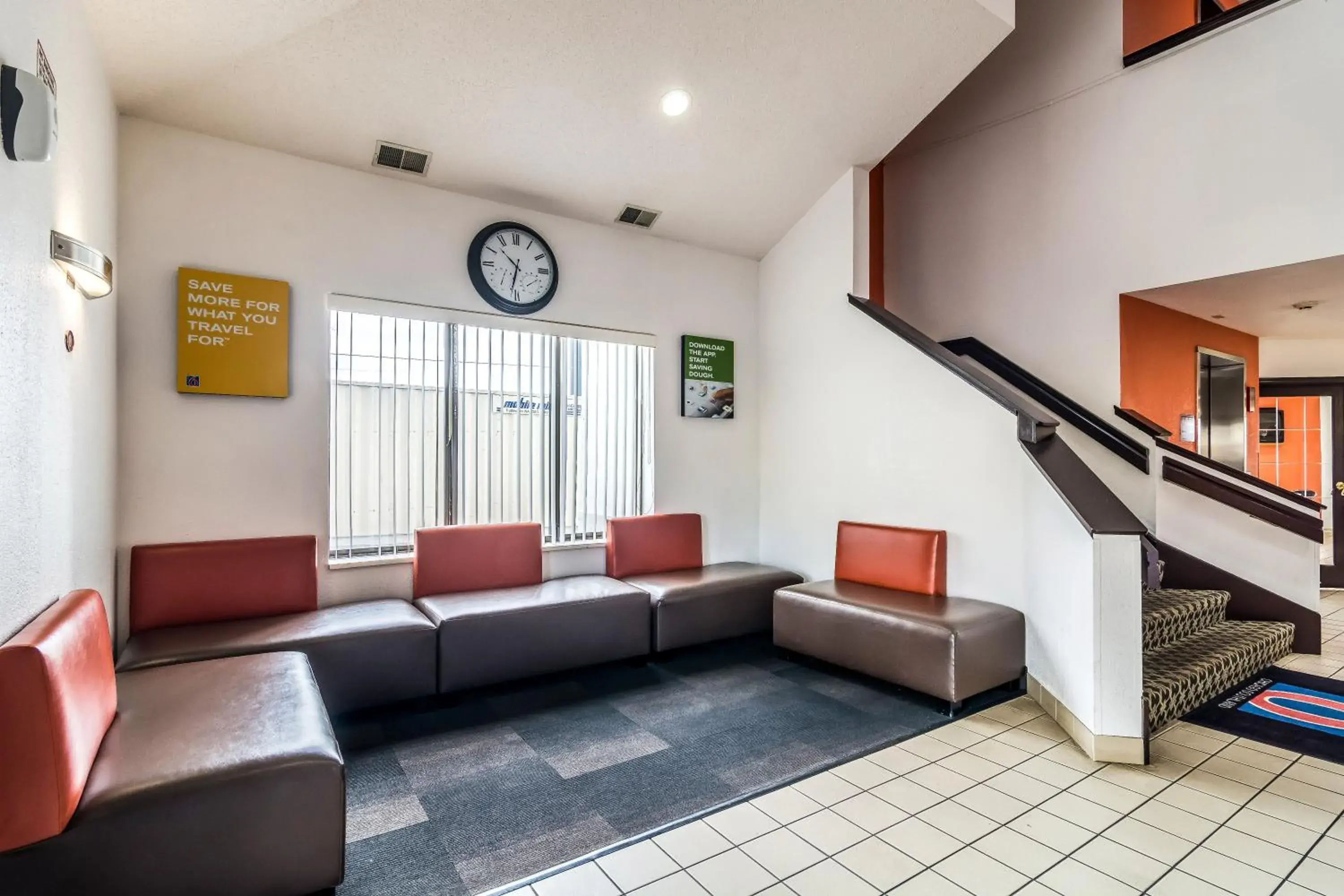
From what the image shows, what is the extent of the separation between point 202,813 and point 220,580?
2.04 metres

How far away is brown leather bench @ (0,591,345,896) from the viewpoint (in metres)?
1.64

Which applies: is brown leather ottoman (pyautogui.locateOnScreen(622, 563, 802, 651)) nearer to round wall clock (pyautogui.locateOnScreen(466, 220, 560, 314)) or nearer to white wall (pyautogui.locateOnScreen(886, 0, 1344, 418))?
round wall clock (pyautogui.locateOnScreen(466, 220, 560, 314))

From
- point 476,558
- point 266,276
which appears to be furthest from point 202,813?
point 266,276

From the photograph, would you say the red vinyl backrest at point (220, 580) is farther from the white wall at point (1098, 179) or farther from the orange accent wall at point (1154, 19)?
the orange accent wall at point (1154, 19)

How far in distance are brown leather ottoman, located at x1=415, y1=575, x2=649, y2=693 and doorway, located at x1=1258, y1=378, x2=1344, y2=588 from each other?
6.82 m

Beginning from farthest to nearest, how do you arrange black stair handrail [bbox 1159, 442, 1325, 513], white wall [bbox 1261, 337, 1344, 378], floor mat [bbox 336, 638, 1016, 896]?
white wall [bbox 1261, 337, 1344, 378] < black stair handrail [bbox 1159, 442, 1325, 513] < floor mat [bbox 336, 638, 1016, 896]

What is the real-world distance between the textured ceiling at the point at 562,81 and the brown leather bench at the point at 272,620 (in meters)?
2.33

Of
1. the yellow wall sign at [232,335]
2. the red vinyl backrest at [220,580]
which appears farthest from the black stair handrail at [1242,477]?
the yellow wall sign at [232,335]

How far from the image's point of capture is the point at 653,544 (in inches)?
200

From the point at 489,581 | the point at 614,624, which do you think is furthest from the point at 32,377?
the point at 614,624

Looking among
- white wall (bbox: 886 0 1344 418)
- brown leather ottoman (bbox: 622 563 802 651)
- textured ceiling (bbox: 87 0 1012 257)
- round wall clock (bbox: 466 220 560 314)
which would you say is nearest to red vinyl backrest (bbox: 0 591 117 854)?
textured ceiling (bbox: 87 0 1012 257)

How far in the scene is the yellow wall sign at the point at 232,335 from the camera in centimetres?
356

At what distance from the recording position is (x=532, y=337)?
15.5ft

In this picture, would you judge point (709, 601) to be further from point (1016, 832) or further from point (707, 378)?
point (1016, 832)
